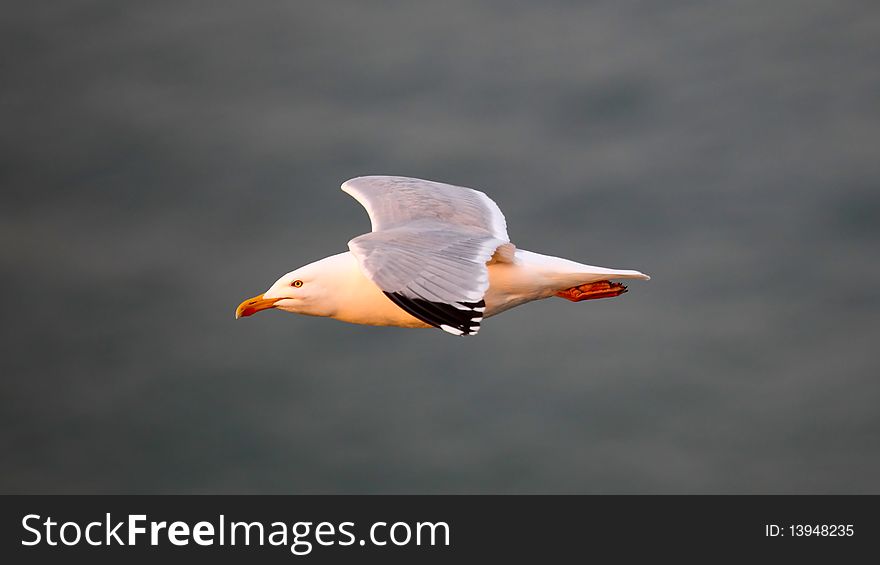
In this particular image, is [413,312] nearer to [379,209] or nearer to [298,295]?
[298,295]

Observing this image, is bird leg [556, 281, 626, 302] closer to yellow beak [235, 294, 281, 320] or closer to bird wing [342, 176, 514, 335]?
bird wing [342, 176, 514, 335]

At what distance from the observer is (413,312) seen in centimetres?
880

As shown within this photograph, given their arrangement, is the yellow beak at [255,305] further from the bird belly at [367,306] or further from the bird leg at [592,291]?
the bird leg at [592,291]

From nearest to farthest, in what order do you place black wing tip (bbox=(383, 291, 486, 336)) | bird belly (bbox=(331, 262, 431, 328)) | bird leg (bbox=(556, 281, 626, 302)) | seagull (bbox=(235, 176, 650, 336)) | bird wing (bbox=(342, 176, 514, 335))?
black wing tip (bbox=(383, 291, 486, 336))
bird wing (bbox=(342, 176, 514, 335))
seagull (bbox=(235, 176, 650, 336))
bird belly (bbox=(331, 262, 431, 328))
bird leg (bbox=(556, 281, 626, 302))

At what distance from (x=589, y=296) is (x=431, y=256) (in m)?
1.84

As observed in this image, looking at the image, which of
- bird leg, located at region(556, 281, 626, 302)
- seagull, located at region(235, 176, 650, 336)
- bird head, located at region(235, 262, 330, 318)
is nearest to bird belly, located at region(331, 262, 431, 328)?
seagull, located at region(235, 176, 650, 336)

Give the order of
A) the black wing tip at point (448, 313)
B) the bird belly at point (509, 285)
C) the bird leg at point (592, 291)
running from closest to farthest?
the black wing tip at point (448, 313) → the bird belly at point (509, 285) → the bird leg at point (592, 291)

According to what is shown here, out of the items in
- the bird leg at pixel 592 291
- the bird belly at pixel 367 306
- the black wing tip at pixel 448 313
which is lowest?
the black wing tip at pixel 448 313

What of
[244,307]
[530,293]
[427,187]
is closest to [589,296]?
[530,293]

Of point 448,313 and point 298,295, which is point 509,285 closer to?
point 298,295

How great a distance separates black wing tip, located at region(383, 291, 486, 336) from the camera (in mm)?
8562

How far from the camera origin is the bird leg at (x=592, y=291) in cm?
1075

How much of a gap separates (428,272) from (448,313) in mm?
462

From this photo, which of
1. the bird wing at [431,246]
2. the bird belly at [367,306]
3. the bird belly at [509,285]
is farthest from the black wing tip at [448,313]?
the bird belly at [509,285]
